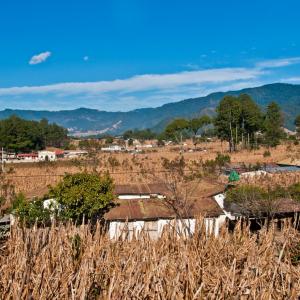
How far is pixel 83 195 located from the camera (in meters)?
17.3

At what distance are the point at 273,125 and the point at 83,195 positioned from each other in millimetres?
44694

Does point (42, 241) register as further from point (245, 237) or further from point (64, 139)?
point (64, 139)

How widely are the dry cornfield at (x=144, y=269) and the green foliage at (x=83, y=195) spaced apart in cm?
638

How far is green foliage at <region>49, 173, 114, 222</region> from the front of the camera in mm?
17156

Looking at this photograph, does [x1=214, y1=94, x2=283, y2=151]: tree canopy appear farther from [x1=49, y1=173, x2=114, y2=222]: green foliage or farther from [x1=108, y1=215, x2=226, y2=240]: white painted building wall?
[x1=49, y1=173, x2=114, y2=222]: green foliage

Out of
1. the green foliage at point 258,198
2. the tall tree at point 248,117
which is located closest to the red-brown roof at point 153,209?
the green foliage at point 258,198

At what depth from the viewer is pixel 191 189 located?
2517cm

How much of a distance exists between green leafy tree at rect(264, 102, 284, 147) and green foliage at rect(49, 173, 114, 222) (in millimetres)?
41909

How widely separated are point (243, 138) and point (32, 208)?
141 feet

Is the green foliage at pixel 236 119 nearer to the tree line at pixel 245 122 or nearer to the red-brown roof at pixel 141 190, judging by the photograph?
the tree line at pixel 245 122

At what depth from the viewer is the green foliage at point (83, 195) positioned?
17.2 meters

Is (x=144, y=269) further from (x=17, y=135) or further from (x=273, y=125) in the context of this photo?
(x=17, y=135)

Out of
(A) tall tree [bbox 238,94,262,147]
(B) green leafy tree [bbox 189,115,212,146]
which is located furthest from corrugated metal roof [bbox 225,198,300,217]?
(B) green leafy tree [bbox 189,115,212,146]

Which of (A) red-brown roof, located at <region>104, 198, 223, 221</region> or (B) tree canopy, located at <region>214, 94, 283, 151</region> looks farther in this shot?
(B) tree canopy, located at <region>214, 94, 283, 151</region>
